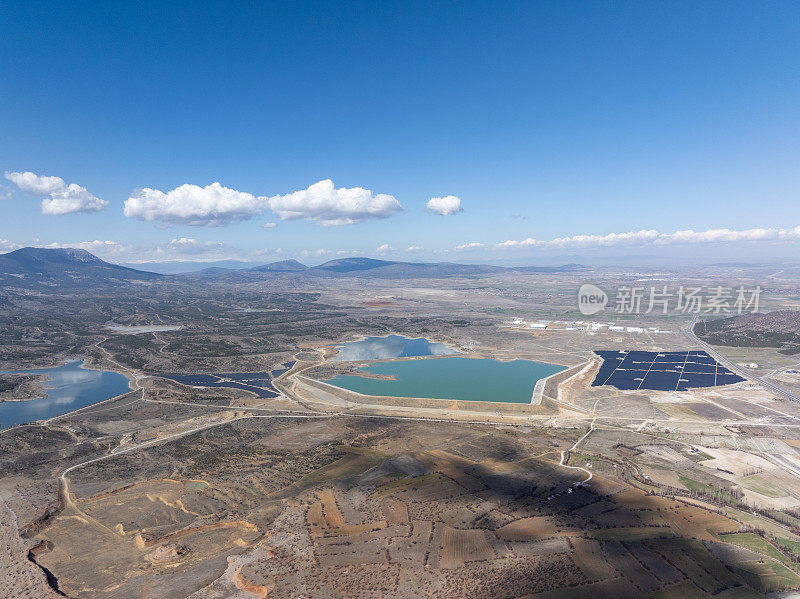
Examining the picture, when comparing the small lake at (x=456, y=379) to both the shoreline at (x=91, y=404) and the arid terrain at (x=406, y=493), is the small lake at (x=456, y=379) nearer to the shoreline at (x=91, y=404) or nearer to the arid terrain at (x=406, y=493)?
the arid terrain at (x=406, y=493)

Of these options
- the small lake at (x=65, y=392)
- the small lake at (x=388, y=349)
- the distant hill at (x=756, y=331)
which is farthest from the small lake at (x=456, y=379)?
the distant hill at (x=756, y=331)

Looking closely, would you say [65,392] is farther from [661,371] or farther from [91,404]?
[661,371]

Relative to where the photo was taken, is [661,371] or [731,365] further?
[731,365]

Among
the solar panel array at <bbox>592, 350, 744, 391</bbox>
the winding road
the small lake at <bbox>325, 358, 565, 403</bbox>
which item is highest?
the winding road

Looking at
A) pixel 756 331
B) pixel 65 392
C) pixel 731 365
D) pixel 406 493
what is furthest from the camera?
pixel 756 331

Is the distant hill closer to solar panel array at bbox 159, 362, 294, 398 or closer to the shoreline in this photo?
solar panel array at bbox 159, 362, 294, 398

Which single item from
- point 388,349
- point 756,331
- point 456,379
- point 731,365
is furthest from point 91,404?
point 756,331

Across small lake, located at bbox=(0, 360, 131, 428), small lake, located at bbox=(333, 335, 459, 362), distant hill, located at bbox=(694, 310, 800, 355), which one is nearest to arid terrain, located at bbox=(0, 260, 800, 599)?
small lake, located at bbox=(0, 360, 131, 428)
